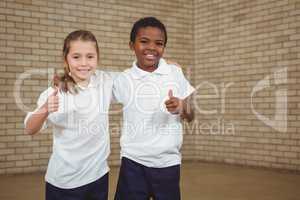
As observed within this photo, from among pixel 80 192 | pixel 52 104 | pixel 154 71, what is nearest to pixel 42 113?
pixel 52 104

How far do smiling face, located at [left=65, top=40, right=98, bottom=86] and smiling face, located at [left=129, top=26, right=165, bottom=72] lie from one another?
0.31 metres

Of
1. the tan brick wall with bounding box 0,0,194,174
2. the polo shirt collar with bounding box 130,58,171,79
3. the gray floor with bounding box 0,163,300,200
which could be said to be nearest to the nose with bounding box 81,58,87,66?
the polo shirt collar with bounding box 130,58,171,79

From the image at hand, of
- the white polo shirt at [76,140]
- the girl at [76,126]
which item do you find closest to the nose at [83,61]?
the girl at [76,126]

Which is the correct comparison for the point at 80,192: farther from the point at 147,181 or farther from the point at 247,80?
the point at 247,80

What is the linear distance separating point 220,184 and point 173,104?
10.1 feet

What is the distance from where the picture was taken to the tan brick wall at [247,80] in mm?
5489

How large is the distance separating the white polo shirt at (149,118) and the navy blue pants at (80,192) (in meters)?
0.28

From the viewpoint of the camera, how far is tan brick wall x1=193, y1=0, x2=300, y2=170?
549 cm

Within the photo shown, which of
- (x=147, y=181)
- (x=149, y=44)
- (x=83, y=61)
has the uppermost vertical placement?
(x=149, y=44)

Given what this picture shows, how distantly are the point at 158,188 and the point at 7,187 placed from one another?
3.03m

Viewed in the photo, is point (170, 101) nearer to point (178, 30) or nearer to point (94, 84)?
point (94, 84)

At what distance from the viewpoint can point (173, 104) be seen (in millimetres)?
1915

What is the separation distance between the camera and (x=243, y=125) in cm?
616

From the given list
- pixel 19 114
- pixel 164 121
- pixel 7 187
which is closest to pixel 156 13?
pixel 19 114
